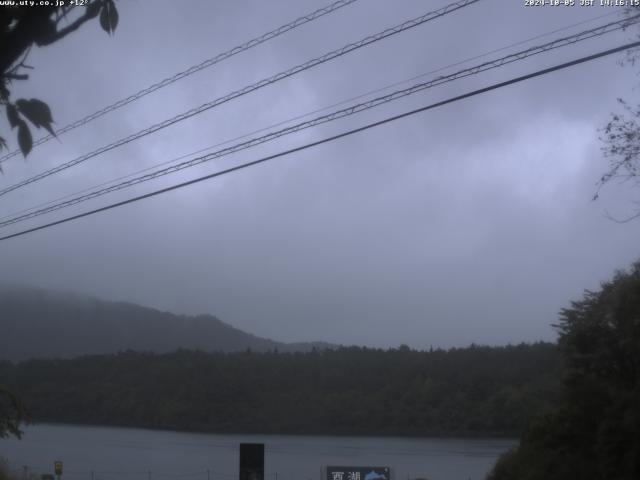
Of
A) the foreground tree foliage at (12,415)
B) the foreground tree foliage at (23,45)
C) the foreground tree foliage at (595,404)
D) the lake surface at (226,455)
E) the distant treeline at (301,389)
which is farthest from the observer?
the distant treeline at (301,389)

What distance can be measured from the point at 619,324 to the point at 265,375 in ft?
113

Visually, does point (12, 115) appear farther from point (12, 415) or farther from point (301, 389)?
point (301, 389)

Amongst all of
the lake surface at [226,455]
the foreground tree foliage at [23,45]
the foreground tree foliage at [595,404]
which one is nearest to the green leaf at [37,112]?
the foreground tree foliage at [23,45]

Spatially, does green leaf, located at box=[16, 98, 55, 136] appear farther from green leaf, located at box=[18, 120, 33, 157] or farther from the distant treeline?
the distant treeline

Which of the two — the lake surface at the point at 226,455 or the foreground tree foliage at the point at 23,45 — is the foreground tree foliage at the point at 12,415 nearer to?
the lake surface at the point at 226,455

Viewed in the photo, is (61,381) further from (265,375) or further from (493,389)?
(493,389)

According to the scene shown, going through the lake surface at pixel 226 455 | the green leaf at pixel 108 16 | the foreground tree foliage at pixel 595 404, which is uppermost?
the green leaf at pixel 108 16

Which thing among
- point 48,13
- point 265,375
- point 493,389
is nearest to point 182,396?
point 265,375

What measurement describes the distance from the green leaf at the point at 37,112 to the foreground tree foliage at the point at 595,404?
38.7ft

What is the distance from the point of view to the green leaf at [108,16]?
12.4ft

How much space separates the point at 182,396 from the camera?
163ft

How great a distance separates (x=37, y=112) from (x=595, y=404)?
13.1 m

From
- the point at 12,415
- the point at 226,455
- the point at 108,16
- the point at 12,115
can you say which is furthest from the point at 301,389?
the point at 12,115

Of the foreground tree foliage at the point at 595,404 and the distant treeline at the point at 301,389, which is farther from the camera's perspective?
the distant treeline at the point at 301,389
